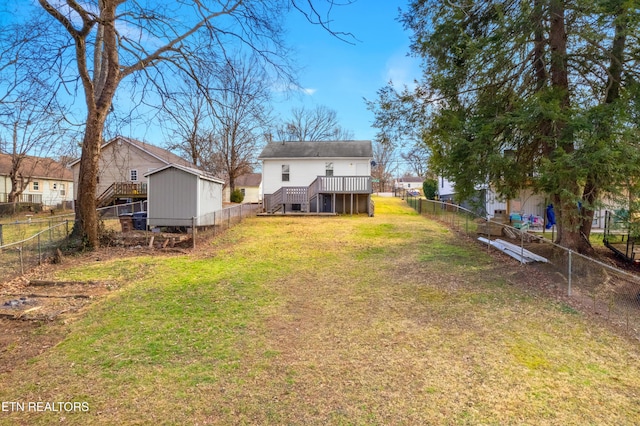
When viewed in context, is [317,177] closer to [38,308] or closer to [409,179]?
[38,308]

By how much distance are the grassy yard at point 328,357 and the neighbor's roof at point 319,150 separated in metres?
17.3

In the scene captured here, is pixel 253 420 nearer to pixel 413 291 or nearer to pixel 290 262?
pixel 413 291

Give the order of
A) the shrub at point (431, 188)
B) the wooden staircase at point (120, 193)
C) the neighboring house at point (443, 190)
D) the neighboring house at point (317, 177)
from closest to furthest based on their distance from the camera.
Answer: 1. the neighboring house at point (317, 177)
2. the wooden staircase at point (120, 193)
3. the neighboring house at point (443, 190)
4. the shrub at point (431, 188)

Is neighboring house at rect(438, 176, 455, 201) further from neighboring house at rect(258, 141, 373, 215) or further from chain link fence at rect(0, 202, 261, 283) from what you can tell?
chain link fence at rect(0, 202, 261, 283)

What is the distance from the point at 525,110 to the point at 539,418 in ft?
20.5

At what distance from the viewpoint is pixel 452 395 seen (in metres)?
3.16

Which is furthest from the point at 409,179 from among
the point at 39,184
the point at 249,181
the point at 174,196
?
the point at 174,196

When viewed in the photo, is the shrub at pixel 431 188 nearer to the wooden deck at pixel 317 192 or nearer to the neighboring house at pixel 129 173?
the wooden deck at pixel 317 192

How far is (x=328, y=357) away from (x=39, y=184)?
42380mm

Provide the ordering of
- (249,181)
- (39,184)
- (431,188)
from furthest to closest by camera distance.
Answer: (249,181) → (39,184) → (431,188)

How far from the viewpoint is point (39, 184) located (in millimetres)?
34812

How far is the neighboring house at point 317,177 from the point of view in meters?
21.6

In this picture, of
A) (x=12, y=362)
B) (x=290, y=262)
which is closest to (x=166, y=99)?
(x=290, y=262)

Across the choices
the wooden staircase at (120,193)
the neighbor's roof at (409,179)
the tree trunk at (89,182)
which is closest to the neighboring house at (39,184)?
the wooden staircase at (120,193)
